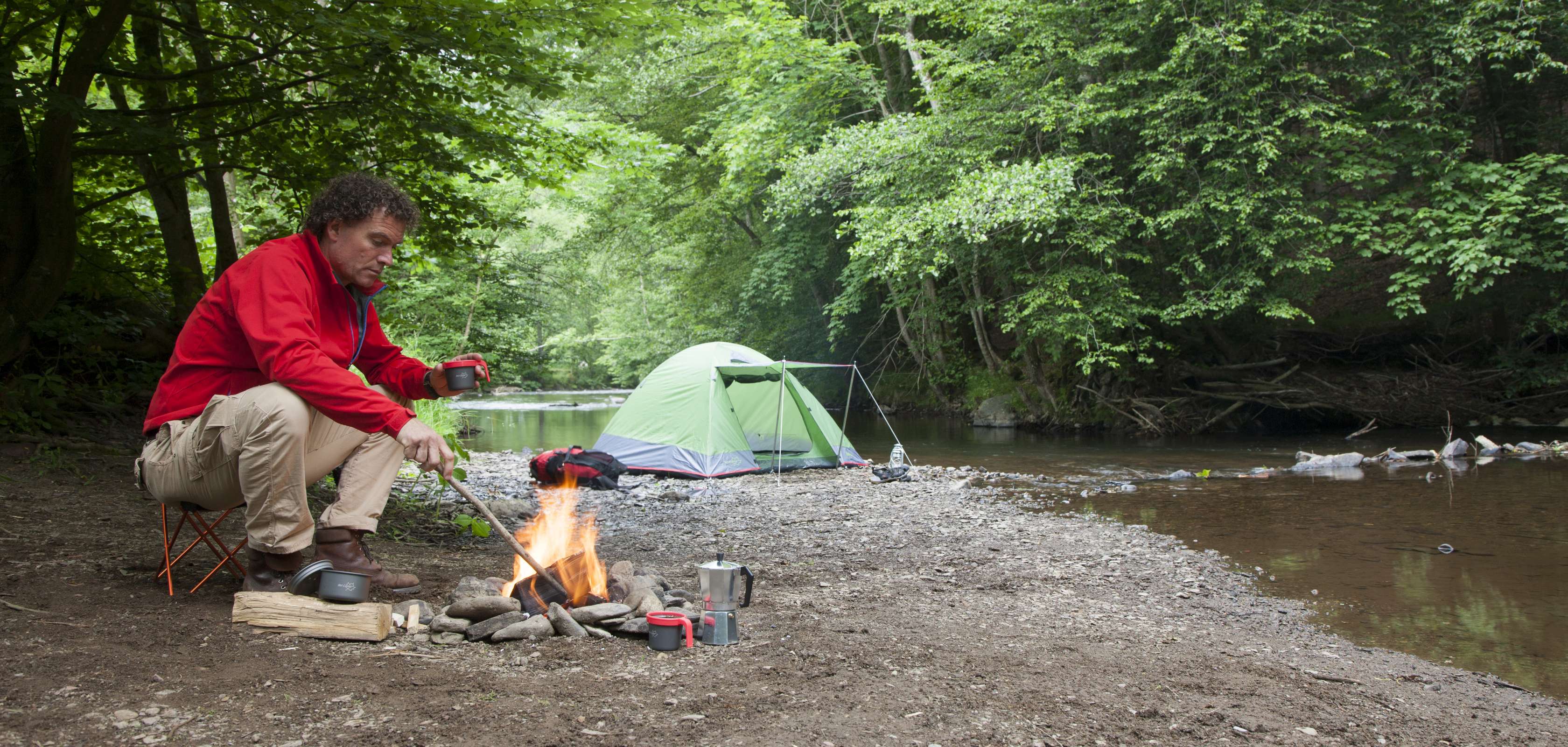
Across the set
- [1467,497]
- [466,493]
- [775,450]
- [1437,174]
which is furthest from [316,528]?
[1437,174]

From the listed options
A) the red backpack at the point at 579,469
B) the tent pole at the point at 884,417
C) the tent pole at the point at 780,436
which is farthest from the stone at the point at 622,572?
the tent pole at the point at 884,417

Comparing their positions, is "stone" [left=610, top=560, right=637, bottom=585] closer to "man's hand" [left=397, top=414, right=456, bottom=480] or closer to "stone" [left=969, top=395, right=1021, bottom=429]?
"man's hand" [left=397, top=414, right=456, bottom=480]

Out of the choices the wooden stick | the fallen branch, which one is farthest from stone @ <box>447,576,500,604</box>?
the fallen branch

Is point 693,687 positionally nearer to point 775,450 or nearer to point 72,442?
point 72,442

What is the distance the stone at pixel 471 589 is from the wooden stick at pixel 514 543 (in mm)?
153

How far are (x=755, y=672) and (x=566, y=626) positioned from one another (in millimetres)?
662

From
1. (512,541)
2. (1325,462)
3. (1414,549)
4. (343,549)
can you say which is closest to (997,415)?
(1325,462)

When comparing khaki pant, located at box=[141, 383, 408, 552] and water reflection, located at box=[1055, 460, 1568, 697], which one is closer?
khaki pant, located at box=[141, 383, 408, 552]

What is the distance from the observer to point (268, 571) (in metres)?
2.91

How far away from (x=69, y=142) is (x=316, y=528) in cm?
299

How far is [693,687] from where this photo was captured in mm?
2584

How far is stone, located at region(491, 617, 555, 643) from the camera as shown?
2875mm

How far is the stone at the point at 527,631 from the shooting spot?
2875 mm

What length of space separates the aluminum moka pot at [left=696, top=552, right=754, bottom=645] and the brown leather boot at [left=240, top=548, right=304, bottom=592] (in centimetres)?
127
